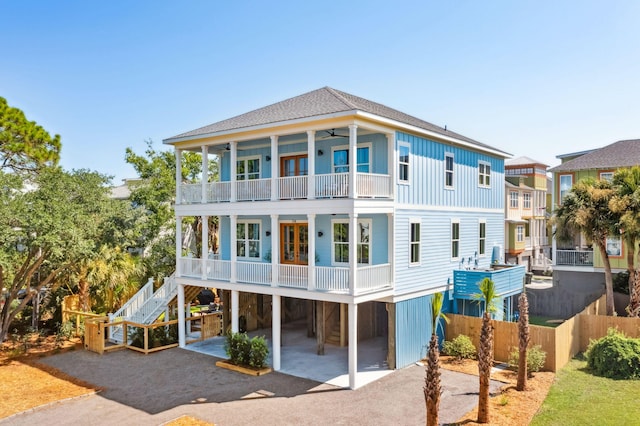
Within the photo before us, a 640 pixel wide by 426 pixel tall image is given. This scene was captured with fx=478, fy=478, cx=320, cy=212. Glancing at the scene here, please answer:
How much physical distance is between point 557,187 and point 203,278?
20.4m

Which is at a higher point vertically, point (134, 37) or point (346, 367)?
point (134, 37)

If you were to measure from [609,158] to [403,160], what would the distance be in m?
15.5

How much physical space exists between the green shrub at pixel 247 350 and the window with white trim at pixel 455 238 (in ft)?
29.3

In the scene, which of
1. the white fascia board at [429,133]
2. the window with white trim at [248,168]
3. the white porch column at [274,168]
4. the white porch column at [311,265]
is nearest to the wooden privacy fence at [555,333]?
the white porch column at [311,265]

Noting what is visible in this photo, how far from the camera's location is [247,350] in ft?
56.1

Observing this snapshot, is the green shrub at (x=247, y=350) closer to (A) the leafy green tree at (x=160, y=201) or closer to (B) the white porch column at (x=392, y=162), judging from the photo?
(B) the white porch column at (x=392, y=162)

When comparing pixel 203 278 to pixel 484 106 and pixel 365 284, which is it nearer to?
pixel 365 284

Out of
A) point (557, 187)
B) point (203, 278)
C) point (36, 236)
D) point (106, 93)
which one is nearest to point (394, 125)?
point (203, 278)

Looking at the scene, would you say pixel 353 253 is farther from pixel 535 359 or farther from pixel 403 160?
pixel 535 359

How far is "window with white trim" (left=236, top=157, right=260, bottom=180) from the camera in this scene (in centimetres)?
2117

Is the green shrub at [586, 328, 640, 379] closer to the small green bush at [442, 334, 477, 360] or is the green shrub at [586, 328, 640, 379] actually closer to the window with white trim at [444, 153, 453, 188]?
the small green bush at [442, 334, 477, 360]

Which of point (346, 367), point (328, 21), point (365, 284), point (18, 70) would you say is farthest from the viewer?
point (18, 70)

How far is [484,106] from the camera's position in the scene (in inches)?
866

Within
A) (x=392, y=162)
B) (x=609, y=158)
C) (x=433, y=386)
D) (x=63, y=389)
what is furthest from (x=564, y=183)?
(x=63, y=389)
